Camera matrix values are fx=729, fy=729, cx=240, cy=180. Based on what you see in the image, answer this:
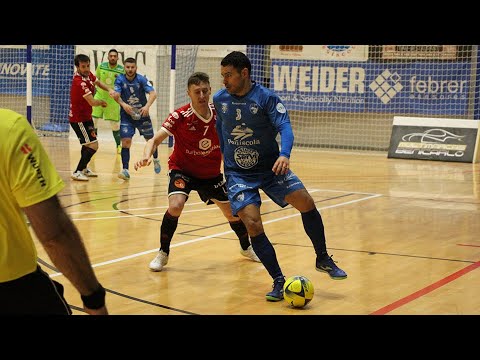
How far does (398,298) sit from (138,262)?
7.96 ft

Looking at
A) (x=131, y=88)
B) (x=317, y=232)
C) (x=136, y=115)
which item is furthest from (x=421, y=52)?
(x=317, y=232)

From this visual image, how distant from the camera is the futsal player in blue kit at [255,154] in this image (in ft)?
18.2

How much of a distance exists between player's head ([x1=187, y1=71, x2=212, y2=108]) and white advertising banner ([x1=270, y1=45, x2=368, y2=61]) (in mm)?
11250

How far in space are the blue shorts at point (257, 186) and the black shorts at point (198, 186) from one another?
813mm

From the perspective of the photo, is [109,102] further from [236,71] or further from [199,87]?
[236,71]

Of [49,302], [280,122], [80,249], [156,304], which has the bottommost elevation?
[156,304]

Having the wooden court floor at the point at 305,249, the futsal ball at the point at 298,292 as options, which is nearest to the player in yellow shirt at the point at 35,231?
the wooden court floor at the point at 305,249

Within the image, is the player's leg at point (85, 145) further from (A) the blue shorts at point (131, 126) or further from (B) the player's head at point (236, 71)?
(B) the player's head at point (236, 71)

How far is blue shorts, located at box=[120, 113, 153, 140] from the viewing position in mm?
12500
